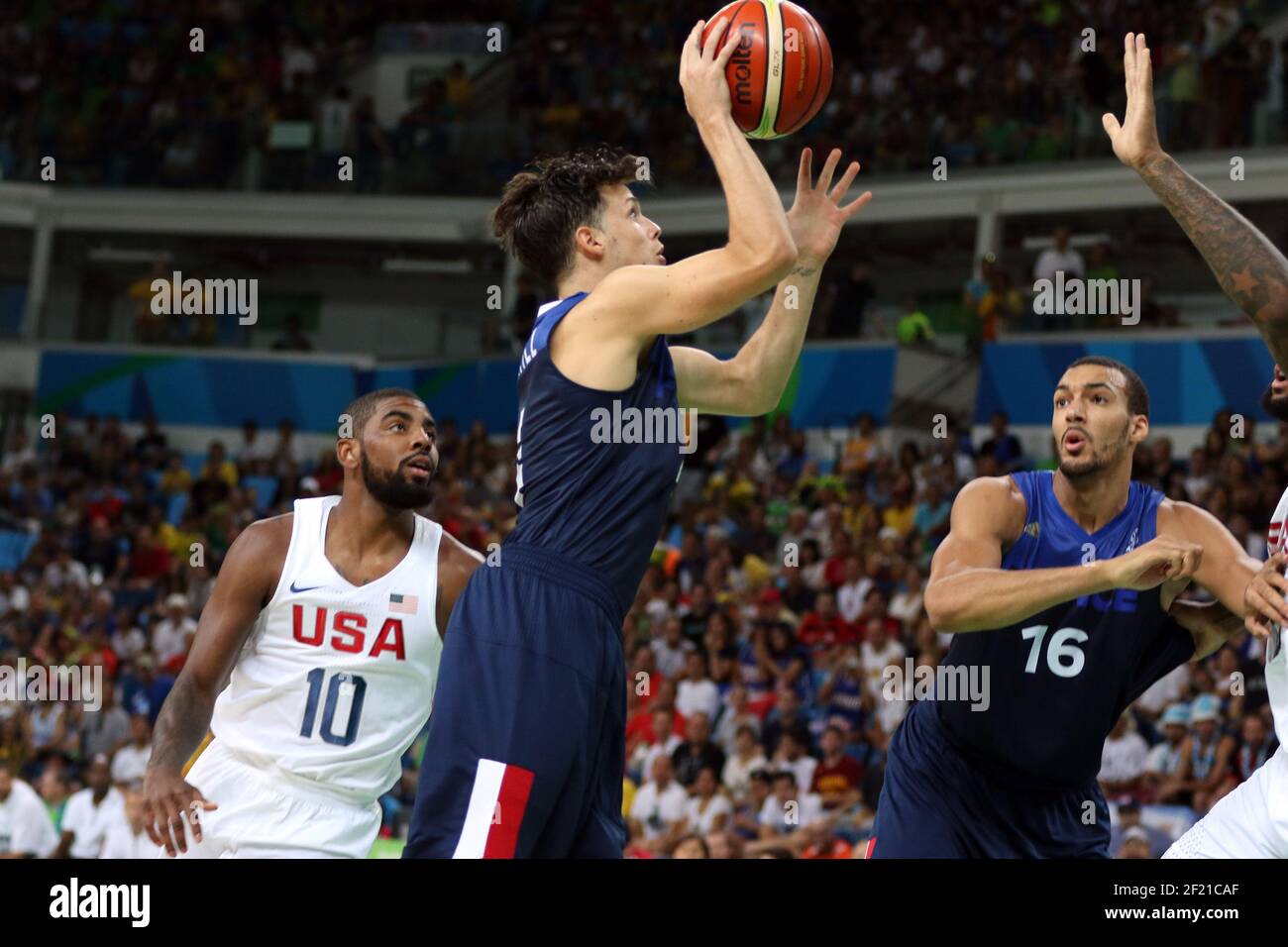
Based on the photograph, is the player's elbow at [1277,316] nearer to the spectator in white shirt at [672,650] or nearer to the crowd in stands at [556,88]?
the spectator in white shirt at [672,650]

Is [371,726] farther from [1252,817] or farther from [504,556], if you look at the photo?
[1252,817]

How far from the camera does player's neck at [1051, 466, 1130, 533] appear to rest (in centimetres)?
536

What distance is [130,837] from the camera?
12.3 metres

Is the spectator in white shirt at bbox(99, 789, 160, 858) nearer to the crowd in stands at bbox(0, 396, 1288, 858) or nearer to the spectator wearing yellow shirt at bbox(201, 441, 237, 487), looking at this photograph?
the crowd in stands at bbox(0, 396, 1288, 858)

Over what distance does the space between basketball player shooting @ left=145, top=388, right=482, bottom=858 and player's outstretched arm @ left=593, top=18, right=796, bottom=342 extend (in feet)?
5.03

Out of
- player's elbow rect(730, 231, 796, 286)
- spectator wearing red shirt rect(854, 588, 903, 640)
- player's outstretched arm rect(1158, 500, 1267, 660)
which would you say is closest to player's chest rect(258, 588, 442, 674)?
player's elbow rect(730, 231, 796, 286)

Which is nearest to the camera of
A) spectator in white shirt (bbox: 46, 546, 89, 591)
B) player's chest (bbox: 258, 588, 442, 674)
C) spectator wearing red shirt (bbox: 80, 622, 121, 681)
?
player's chest (bbox: 258, 588, 442, 674)

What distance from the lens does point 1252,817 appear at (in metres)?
4.79

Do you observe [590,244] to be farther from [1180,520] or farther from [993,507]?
[1180,520]

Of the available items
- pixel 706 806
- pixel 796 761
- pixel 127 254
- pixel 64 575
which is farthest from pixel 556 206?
pixel 127 254

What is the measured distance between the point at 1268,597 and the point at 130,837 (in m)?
9.82

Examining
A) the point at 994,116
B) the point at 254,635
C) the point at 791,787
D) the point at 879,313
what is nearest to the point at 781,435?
the point at 879,313

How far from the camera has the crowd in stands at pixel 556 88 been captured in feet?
63.6

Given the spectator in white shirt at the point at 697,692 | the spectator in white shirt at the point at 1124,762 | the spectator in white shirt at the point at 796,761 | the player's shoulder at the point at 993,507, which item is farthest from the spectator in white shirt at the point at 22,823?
the player's shoulder at the point at 993,507
